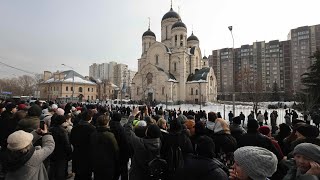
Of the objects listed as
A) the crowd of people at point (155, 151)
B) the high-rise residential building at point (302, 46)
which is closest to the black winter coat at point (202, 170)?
the crowd of people at point (155, 151)

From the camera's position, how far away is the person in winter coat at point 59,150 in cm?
491

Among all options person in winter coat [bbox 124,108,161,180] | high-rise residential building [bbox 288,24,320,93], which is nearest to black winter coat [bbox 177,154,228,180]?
person in winter coat [bbox 124,108,161,180]

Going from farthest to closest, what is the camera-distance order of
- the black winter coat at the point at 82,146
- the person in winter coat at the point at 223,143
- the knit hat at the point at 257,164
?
the black winter coat at the point at 82,146 → the person in winter coat at the point at 223,143 → the knit hat at the point at 257,164

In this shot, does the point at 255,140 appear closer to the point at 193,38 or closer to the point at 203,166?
the point at 203,166

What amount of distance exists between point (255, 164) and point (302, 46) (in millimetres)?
95048

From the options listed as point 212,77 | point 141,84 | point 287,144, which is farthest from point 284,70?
point 287,144

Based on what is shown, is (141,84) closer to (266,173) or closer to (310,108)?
(310,108)

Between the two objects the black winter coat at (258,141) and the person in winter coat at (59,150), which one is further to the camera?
the person in winter coat at (59,150)

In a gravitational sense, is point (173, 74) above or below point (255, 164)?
above

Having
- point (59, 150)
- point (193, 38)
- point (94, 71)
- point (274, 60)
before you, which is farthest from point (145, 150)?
point (94, 71)

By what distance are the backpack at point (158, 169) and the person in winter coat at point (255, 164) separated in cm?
182

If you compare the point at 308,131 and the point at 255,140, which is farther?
the point at 255,140

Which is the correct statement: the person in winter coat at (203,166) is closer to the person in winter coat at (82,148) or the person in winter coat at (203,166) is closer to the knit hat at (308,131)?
the knit hat at (308,131)

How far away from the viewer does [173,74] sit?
5559 cm
